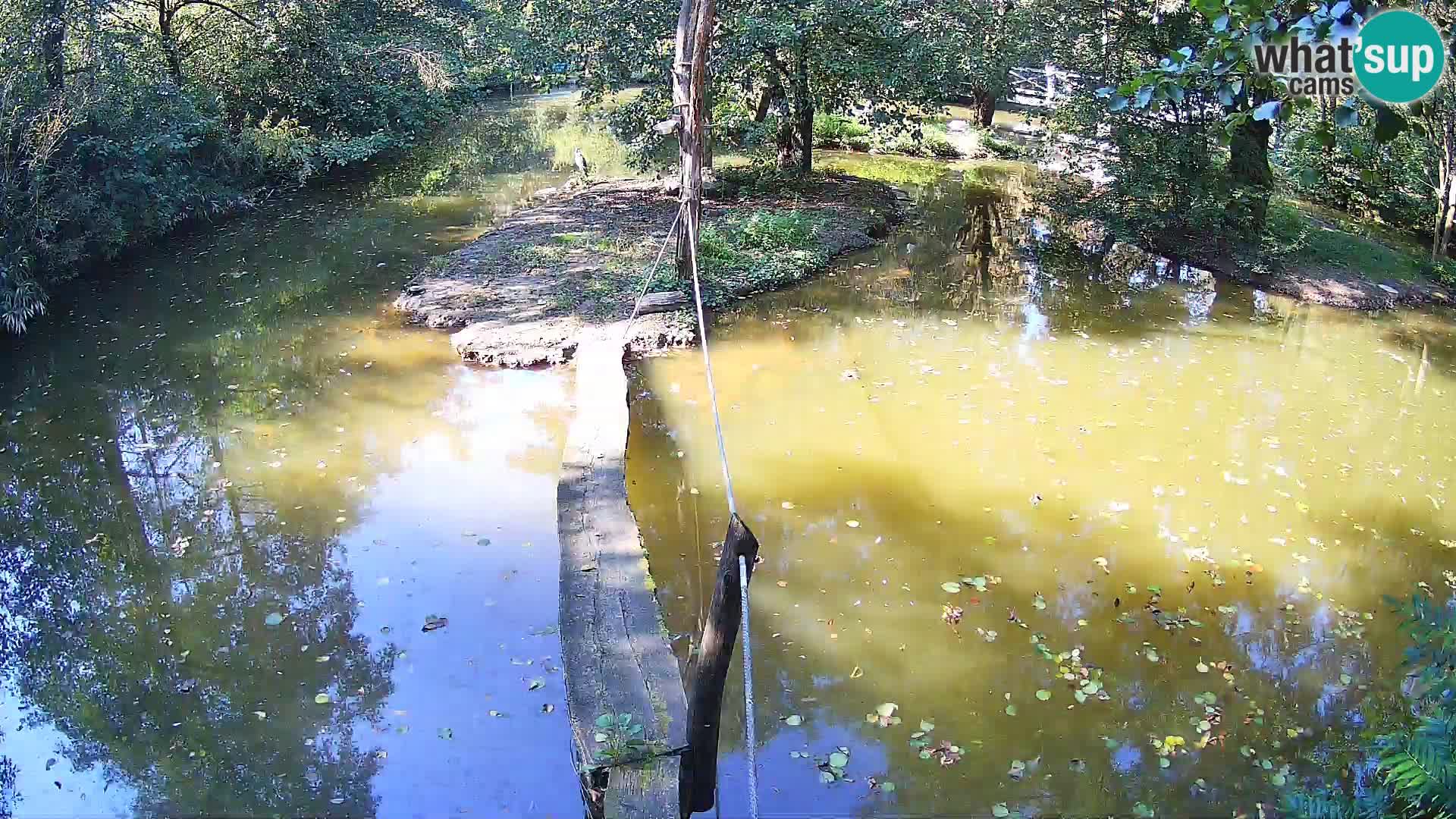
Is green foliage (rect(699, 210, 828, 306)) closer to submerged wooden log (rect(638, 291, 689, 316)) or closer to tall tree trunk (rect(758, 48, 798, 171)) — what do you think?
submerged wooden log (rect(638, 291, 689, 316))

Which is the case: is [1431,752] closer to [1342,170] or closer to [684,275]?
[684,275]

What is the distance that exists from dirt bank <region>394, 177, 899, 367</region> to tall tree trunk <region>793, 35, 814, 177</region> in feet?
2.18

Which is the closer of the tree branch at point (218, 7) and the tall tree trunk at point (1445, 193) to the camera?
the tall tree trunk at point (1445, 193)

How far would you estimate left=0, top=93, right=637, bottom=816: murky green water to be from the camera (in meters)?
4.56

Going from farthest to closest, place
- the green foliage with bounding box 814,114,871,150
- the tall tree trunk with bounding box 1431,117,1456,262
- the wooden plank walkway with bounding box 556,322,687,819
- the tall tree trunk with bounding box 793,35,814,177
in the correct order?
1. the green foliage with bounding box 814,114,871,150
2. the tall tree trunk with bounding box 793,35,814,177
3. the tall tree trunk with bounding box 1431,117,1456,262
4. the wooden plank walkway with bounding box 556,322,687,819

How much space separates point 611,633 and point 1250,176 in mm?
10507

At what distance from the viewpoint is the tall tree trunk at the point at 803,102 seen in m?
13.7

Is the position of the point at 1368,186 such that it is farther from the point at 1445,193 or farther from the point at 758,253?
the point at 758,253

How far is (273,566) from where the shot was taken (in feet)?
20.0

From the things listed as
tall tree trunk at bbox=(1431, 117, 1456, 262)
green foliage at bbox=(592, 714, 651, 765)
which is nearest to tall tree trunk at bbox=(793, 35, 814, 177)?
tall tree trunk at bbox=(1431, 117, 1456, 262)

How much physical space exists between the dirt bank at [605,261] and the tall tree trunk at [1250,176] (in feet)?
14.3

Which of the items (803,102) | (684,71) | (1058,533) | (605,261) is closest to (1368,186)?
(803,102)

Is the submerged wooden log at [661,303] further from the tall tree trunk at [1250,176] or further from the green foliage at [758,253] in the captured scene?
the tall tree trunk at [1250,176]

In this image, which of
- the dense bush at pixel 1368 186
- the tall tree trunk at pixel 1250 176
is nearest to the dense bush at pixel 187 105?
the tall tree trunk at pixel 1250 176
